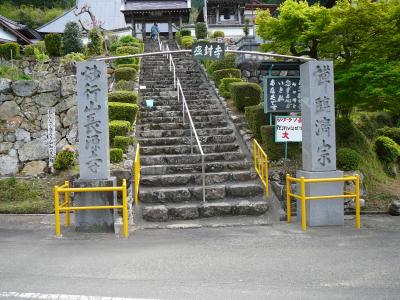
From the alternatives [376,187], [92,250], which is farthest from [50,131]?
[376,187]

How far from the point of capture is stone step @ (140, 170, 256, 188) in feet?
30.9

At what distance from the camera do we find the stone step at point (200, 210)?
27.7 feet

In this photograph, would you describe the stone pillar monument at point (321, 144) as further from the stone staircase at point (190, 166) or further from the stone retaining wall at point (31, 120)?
the stone retaining wall at point (31, 120)

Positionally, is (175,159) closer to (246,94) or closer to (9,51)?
(246,94)

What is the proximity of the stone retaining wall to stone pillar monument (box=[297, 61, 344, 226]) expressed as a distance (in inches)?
305

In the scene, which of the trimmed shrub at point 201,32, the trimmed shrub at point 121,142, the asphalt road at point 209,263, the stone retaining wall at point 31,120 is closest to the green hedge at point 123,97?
the stone retaining wall at point 31,120

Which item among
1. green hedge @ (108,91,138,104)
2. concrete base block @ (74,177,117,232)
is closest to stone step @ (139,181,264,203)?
concrete base block @ (74,177,117,232)

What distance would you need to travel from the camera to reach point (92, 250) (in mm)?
6551

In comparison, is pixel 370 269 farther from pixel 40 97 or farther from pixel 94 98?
pixel 40 97

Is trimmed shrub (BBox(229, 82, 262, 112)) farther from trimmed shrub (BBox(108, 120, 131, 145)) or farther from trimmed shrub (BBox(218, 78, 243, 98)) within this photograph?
trimmed shrub (BBox(108, 120, 131, 145))

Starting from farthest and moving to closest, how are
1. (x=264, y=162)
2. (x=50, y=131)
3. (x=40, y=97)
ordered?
(x=40, y=97) → (x=50, y=131) → (x=264, y=162)

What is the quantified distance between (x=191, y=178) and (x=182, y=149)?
4.66 feet

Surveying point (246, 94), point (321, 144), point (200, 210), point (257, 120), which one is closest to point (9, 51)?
point (246, 94)

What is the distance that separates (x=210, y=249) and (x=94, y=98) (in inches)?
144
